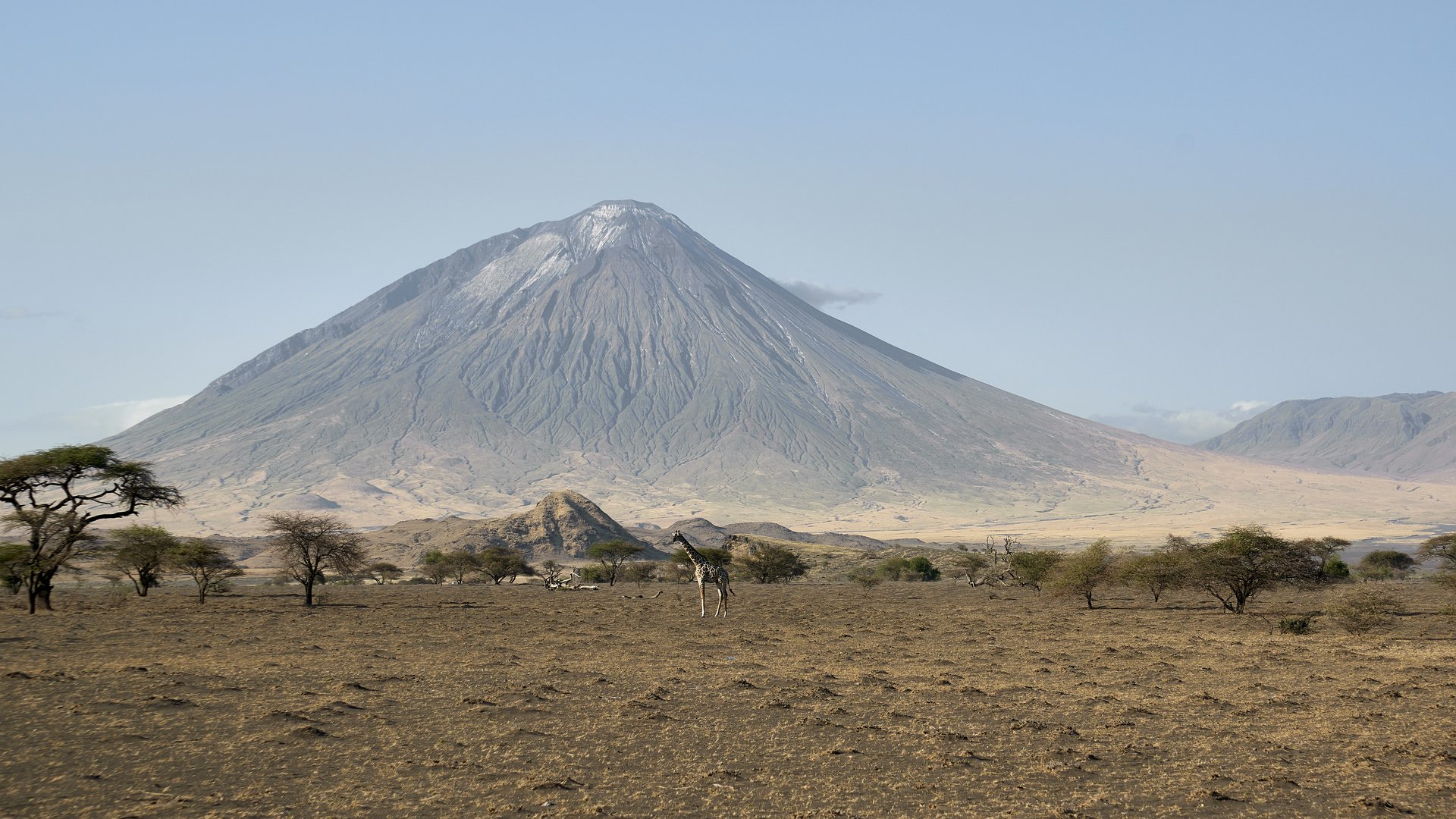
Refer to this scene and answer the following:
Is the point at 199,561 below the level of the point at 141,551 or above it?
below

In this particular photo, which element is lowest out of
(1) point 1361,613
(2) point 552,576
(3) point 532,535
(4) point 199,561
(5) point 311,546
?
(2) point 552,576

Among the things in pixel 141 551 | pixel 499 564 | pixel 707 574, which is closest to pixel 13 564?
pixel 141 551

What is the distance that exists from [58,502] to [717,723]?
28.0m

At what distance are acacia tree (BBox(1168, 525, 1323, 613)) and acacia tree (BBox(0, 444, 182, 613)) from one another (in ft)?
116

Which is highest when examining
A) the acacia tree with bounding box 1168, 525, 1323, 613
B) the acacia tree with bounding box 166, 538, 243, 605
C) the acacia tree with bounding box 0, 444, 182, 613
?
the acacia tree with bounding box 0, 444, 182, 613

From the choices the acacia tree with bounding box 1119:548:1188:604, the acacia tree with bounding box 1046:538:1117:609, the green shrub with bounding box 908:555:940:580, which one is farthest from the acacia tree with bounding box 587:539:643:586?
the acacia tree with bounding box 1119:548:1188:604

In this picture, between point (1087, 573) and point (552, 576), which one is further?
point (552, 576)

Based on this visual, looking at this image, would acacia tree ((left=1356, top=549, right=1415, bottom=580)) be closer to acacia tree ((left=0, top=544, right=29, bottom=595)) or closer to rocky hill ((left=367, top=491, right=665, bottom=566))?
rocky hill ((left=367, top=491, right=665, bottom=566))

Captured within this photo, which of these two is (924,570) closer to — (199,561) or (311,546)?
(311,546)

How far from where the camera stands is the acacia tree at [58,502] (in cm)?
3034

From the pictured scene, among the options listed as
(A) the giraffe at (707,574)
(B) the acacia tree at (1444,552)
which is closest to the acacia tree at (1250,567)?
(B) the acacia tree at (1444,552)

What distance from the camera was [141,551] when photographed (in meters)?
37.8

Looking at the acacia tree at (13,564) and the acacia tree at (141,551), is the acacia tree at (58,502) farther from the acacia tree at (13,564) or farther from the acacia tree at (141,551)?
the acacia tree at (141,551)

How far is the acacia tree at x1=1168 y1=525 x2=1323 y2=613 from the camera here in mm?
32531
